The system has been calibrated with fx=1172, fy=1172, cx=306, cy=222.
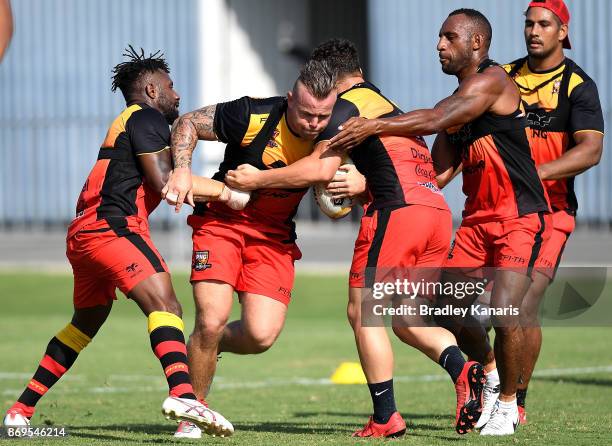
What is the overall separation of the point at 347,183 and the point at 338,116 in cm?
47

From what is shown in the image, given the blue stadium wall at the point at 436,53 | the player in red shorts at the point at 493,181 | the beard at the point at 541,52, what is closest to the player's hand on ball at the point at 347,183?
the player in red shorts at the point at 493,181

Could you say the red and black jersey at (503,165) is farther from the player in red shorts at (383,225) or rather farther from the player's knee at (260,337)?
the player's knee at (260,337)

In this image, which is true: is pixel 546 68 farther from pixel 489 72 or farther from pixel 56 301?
pixel 56 301

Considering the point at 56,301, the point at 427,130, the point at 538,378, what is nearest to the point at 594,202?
the point at 56,301

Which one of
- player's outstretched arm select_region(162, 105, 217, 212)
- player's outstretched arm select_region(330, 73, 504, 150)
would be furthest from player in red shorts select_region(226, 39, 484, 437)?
player's outstretched arm select_region(162, 105, 217, 212)

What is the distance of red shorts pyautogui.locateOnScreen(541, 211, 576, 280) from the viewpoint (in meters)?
8.59

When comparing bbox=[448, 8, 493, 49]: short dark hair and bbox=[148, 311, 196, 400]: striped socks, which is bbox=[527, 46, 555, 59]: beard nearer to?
bbox=[448, 8, 493, 49]: short dark hair

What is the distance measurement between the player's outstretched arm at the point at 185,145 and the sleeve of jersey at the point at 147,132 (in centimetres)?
7

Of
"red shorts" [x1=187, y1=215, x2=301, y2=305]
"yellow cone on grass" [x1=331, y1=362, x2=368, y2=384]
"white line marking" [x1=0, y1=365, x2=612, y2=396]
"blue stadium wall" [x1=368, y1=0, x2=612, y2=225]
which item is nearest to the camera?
"red shorts" [x1=187, y1=215, x2=301, y2=305]

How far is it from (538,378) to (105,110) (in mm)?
20506

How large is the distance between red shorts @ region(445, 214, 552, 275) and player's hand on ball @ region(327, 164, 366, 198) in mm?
1065

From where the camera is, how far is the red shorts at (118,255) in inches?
303

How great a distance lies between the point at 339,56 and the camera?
8.02m

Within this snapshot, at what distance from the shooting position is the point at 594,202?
24781mm
